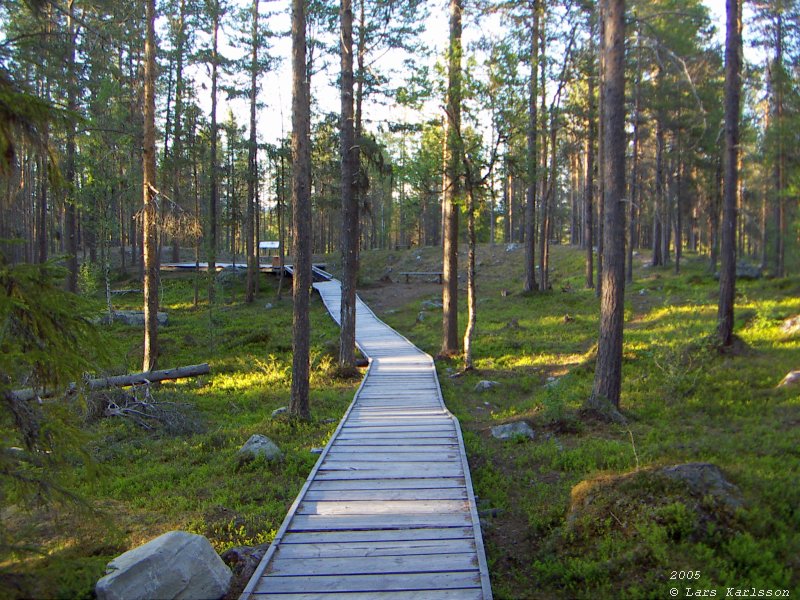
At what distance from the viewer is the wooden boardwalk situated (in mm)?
4047

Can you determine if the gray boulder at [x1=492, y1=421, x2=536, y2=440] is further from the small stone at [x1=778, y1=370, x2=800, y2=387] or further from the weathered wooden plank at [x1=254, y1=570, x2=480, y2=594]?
the small stone at [x1=778, y1=370, x2=800, y2=387]

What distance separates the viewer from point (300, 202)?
8.84 meters

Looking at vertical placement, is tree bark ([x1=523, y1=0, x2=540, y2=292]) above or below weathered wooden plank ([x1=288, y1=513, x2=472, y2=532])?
above

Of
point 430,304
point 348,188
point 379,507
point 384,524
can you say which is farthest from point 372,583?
point 430,304

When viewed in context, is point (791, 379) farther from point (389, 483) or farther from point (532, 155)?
point (389, 483)

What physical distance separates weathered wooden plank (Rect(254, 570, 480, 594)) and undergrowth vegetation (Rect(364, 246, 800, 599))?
41 cm

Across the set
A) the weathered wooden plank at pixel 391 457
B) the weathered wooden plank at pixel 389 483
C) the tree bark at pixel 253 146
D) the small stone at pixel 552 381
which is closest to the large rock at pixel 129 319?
the tree bark at pixel 253 146

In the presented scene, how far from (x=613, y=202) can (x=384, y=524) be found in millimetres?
6246

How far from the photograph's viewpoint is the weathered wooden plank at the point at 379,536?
4719 mm

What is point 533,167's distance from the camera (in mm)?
12727

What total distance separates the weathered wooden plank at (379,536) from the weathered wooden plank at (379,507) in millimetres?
368

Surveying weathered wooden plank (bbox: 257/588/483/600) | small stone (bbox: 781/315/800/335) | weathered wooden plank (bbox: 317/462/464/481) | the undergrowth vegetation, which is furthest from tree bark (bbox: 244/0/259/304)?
weathered wooden plank (bbox: 257/588/483/600)

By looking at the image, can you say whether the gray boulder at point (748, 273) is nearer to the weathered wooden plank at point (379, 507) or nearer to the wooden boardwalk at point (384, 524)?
the wooden boardwalk at point (384, 524)

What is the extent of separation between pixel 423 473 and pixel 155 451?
481cm
